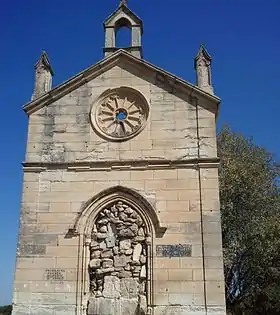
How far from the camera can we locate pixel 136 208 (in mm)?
10555

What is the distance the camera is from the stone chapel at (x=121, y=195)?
986 cm

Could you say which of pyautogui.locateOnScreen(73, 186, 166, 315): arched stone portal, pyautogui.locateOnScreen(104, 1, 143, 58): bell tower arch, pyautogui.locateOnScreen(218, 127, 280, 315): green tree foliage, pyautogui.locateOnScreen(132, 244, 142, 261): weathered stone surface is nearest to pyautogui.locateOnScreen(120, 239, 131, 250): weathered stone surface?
pyautogui.locateOnScreen(73, 186, 166, 315): arched stone portal

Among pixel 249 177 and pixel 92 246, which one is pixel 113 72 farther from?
pixel 249 177

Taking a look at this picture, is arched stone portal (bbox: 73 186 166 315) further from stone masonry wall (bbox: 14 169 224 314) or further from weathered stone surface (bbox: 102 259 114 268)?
stone masonry wall (bbox: 14 169 224 314)

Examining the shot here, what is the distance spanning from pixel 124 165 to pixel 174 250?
2616mm

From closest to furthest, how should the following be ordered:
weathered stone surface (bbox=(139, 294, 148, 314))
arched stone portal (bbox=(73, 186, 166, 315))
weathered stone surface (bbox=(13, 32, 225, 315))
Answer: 1. weathered stone surface (bbox=(139, 294, 148, 314))
2. arched stone portal (bbox=(73, 186, 166, 315))
3. weathered stone surface (bbox=(13, 32, 225, 315))

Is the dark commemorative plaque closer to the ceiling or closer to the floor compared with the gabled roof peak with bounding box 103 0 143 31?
closer to the floor

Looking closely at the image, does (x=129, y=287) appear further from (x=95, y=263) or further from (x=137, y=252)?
(x=95, y=263)

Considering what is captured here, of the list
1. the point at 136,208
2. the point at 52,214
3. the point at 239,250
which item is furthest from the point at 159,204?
the point at 239,250

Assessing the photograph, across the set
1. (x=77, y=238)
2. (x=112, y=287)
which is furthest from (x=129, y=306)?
(x=77, y=238)

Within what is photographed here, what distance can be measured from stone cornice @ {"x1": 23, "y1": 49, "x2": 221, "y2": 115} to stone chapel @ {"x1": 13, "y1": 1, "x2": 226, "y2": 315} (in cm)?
3

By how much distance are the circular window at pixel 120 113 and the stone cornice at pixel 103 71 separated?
80 cm

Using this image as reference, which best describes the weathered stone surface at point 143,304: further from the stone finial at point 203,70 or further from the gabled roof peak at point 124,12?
the gabled roof peak at point 124,12

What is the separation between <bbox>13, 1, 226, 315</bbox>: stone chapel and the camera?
388 inches
